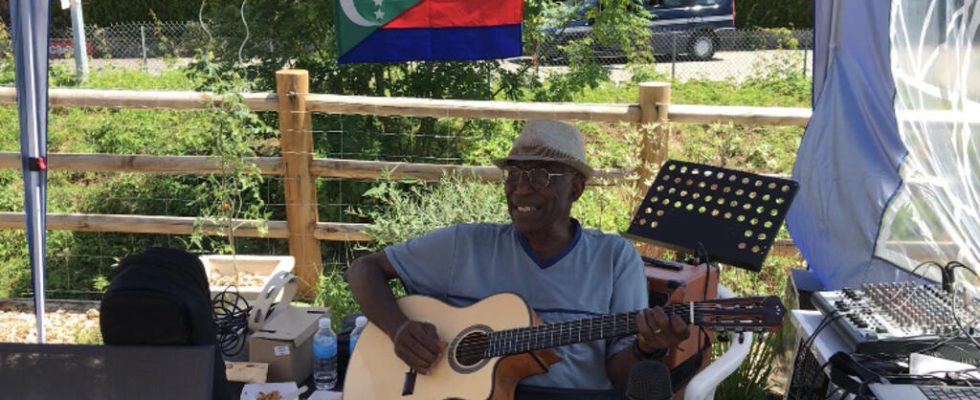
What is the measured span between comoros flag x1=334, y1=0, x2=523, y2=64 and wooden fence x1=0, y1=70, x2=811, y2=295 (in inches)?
14.3

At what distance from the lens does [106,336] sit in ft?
6.86

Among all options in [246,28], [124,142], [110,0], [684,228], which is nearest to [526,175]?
[684,228]

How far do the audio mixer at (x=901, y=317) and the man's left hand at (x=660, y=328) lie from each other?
63 cm

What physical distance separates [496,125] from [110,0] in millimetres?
15821

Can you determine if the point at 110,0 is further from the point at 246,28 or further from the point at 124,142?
the point at 246,28

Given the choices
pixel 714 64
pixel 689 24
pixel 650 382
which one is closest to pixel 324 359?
pixel 650 382

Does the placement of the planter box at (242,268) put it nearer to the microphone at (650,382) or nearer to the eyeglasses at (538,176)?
the eyeglasses at (538,176)

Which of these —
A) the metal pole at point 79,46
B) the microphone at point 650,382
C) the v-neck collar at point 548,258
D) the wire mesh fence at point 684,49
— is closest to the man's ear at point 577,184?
the v-neck collar at point 548,258

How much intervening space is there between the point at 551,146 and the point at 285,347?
1071 millimetres

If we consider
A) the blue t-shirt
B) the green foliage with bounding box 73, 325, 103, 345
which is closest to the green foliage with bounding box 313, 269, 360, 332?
the green foliage with bounding box 73, 325, 103, 345

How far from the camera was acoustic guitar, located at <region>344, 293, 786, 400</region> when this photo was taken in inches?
99.6

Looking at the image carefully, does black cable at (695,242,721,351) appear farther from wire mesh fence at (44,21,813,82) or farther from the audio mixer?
wire mesh fence at (44,21,813,82)

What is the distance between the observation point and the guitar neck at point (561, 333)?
2664 mm

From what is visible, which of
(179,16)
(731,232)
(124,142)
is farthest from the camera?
(179,16)
